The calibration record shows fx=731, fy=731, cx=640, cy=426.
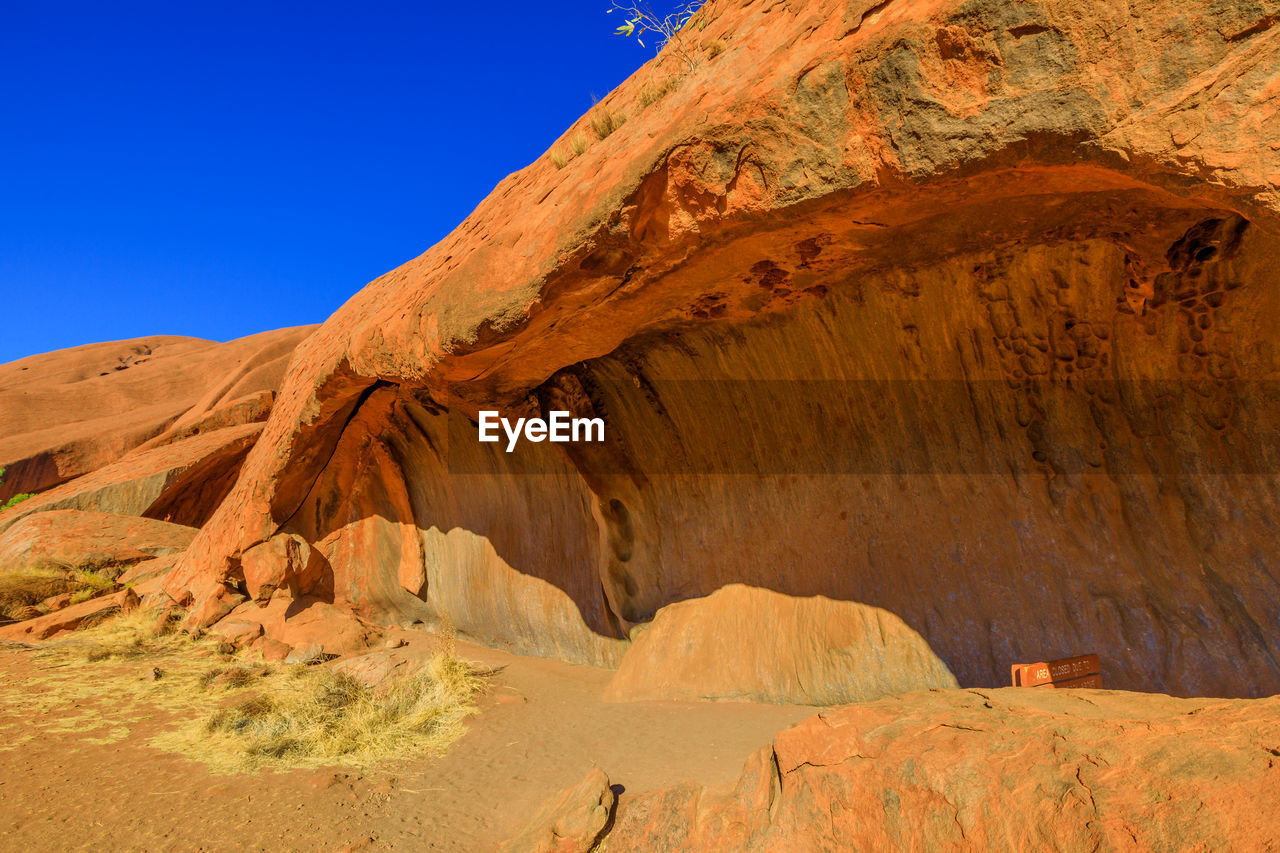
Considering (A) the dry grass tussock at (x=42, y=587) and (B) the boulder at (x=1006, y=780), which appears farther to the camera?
(A) the dry grass tussock at (x=42, y=587)

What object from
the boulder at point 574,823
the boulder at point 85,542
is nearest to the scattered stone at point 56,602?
the boulder at point 85,542

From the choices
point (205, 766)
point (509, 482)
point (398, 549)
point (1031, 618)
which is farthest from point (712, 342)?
point (398, 549)

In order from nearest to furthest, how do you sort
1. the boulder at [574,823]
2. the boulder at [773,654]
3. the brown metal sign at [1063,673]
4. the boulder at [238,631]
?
the brown metal sign at [1063,673]
the boulder at [574,823]
the boulder at [773,654]
the boulder at [238,631]

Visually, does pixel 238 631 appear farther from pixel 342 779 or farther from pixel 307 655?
pixel 342 779

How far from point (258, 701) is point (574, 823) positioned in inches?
150

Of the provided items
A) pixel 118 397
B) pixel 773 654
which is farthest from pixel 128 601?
pixel 118 397

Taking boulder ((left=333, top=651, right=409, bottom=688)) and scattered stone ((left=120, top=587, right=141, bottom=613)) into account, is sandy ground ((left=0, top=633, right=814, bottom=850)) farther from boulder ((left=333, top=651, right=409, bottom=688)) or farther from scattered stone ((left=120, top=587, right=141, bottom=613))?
scattered stone ((left=120, top=587, right=141, bottom=613))

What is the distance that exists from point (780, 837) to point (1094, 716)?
1.05 meters

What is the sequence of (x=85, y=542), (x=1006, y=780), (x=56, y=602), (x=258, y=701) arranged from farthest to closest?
(x=85, y=542) < (x=56, y=602) < (x=258, y=701) < (x=1006, y=780)

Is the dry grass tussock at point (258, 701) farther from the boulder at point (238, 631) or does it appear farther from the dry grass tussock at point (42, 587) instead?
the dry grass tussock at point (42, 587)

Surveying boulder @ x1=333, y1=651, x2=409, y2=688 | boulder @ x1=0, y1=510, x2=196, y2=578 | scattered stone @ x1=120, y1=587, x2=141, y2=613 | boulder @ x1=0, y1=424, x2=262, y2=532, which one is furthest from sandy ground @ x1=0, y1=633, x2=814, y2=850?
boulder @ x1=0, y1=424, x2=262, y2=532

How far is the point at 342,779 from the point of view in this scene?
14.5ft

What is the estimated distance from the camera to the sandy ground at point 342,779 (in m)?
3.74

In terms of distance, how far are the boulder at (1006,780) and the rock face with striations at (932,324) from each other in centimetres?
147
